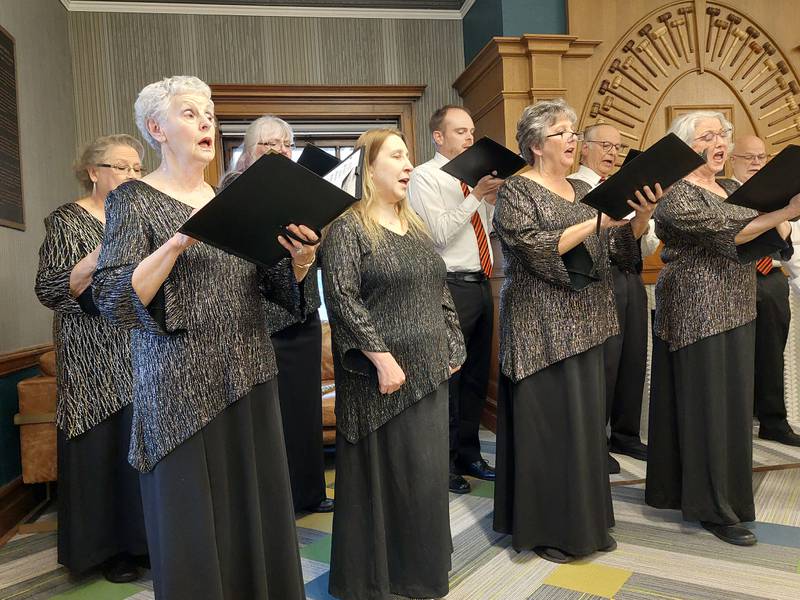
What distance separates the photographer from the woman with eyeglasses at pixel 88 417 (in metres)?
2.38

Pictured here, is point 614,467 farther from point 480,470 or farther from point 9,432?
point 9,432

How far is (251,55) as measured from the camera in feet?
16.1

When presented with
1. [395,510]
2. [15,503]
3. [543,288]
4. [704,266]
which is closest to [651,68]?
[704,266]

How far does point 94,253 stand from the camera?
2189mm

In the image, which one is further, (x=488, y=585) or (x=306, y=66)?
(x=306, y=66)

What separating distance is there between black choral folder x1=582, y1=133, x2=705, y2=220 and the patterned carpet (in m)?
1.13

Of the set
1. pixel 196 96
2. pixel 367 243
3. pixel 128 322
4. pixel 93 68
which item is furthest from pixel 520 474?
pixel 93 68

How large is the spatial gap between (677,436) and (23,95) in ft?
11.6

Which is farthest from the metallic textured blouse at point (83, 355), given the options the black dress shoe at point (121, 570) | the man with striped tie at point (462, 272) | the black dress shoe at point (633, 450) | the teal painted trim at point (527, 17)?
the teal painted trim at point (527, 17)

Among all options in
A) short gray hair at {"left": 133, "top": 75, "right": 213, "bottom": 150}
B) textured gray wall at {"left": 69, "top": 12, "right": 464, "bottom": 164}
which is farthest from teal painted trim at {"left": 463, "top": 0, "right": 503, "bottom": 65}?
short gray hair at {"left": 133, "top": 75, "right": 213, "bottom": 150}

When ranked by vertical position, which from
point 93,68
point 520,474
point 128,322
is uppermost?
point 93,68

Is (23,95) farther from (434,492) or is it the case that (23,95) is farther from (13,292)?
(434,492)

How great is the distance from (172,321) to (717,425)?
6.24 feet

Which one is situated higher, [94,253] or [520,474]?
[94,253]
